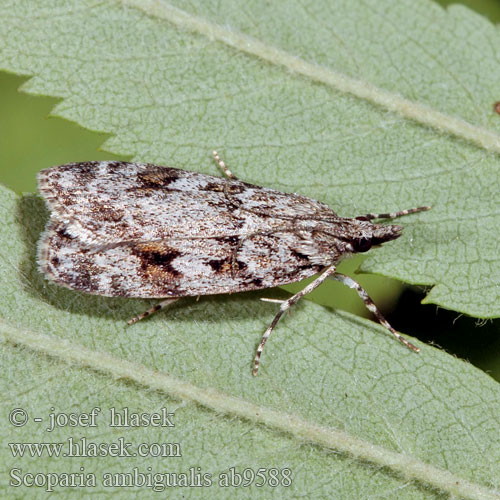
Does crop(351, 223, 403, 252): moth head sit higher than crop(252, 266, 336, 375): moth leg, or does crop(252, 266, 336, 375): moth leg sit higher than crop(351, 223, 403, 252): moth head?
crop(351, 223, 403, 252): moth head

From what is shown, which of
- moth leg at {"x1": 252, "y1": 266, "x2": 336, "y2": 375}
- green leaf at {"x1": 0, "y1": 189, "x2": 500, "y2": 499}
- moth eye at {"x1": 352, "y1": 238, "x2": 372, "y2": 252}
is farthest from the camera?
moth eye at {"x1": 352, "y1": 238, "x2": 372, "y2": 252}

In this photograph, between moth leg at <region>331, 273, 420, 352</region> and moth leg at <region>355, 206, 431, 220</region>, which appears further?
moth leg at <region>331, 273, 420, 352</region>

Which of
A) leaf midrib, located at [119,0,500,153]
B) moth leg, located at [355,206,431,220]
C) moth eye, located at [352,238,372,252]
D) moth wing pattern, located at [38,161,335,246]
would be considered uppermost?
leaf midrib, located at [119,0,500,153]

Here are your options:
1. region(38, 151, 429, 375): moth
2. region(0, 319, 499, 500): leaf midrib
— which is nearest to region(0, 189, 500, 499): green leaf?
region(0, 319, 499, 500): leaf midrib

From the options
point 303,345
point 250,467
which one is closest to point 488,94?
point 303,345

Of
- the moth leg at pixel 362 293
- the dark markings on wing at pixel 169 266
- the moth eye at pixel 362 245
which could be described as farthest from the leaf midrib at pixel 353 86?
the moth leg at pixel 362 293

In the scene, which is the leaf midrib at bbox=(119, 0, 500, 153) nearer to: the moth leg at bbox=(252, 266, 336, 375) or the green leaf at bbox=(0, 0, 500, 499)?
the green leaf at bbox=(0, 0, 500, 499)
